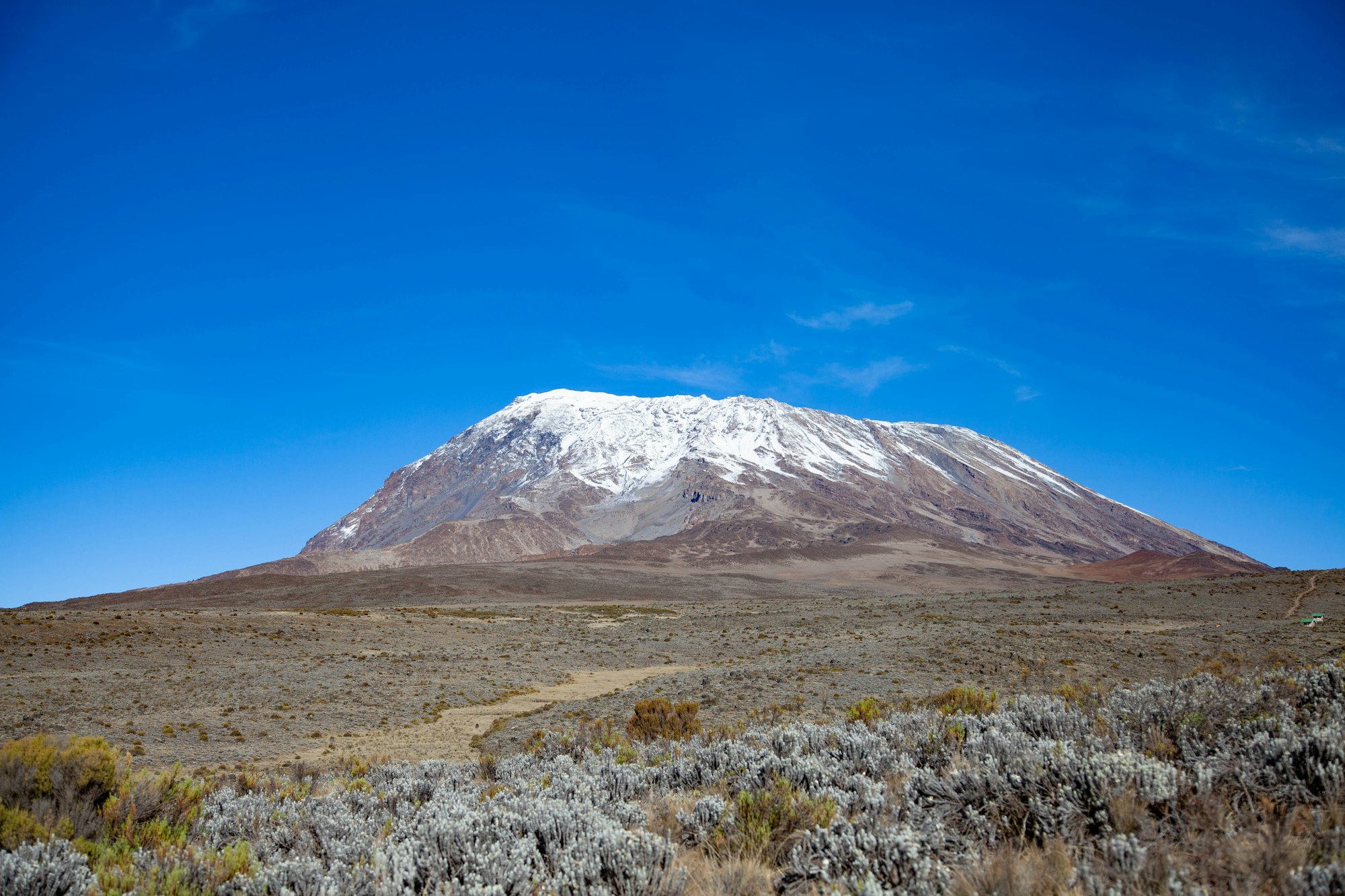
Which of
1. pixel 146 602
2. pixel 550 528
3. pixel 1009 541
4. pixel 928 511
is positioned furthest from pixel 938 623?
pixel 928 511

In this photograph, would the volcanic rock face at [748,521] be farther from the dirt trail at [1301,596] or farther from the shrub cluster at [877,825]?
the shrub cluster at [877,825]

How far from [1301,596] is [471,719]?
148 ft

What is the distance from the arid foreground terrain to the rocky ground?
22 cm

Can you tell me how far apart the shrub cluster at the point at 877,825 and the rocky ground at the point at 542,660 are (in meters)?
7.59

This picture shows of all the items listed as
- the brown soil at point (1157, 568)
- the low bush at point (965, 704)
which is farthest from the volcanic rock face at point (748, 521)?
the low bush at point (965, 704)

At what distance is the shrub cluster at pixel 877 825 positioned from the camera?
11.3 ft

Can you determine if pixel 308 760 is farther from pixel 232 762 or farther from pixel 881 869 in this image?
pixel 881 869

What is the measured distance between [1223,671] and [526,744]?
13251 mm

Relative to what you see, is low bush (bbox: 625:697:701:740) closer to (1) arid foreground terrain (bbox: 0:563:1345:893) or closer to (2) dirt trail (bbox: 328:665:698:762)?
(1) arid foreground terrain (bbox: 0:563:1345:893)

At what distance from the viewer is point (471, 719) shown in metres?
18.6

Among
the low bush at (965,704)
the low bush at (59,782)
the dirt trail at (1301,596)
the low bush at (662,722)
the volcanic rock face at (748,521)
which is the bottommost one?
the dirt trail at (1301,596)

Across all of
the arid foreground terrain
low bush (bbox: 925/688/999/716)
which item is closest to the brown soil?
the arid foreground terrain

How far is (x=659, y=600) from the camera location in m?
68.6

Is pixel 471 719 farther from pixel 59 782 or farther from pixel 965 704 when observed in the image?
pixel 59 782
